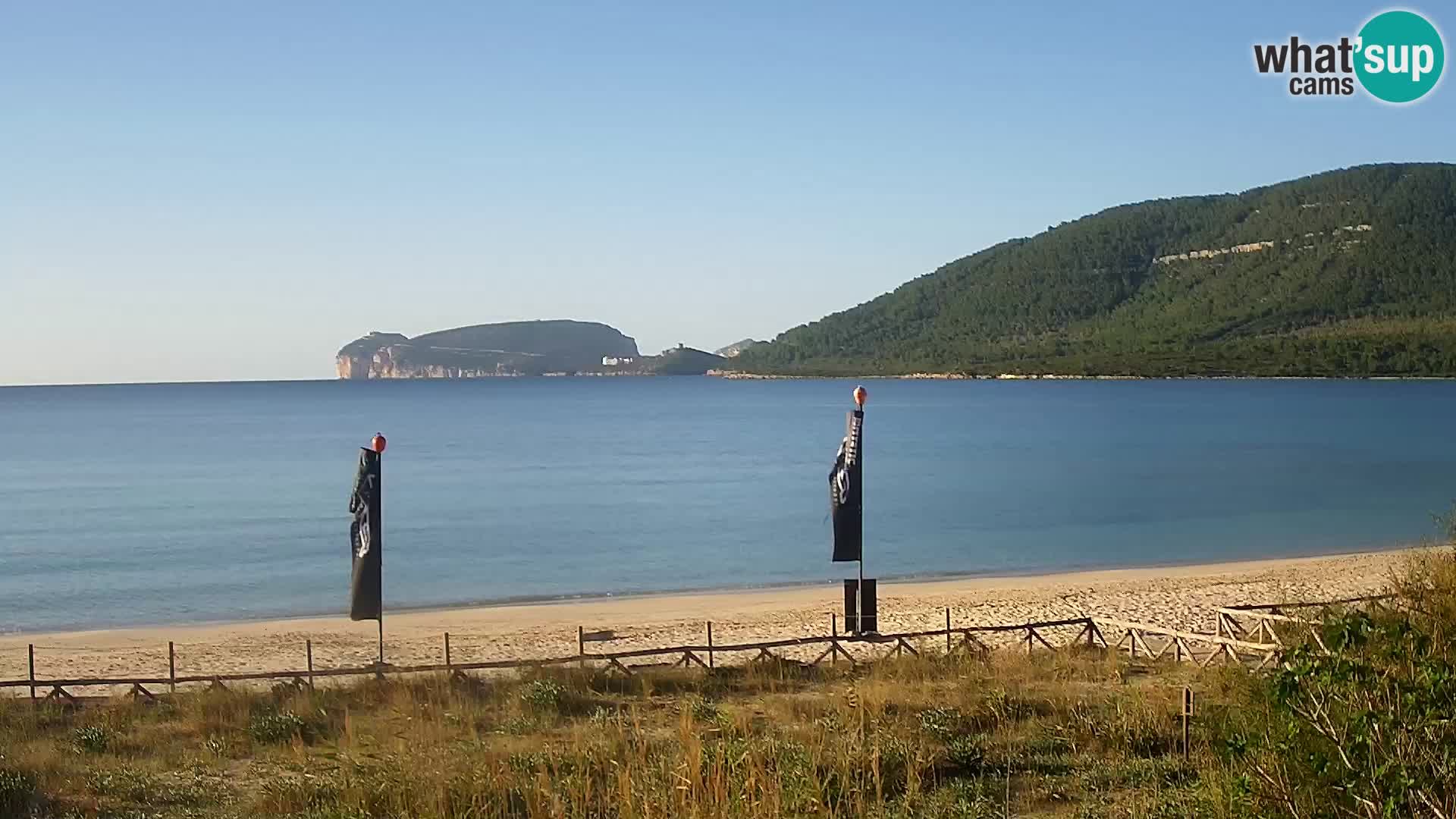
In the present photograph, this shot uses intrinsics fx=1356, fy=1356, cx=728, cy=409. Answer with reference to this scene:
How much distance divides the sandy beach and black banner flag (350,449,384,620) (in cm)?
542

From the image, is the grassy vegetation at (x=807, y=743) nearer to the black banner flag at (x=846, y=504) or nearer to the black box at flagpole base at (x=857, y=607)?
the black banner flag at (x=846, y=504)

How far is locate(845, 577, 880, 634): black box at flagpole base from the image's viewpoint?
19.9 meters

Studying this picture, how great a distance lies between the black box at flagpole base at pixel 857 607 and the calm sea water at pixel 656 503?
15549mm

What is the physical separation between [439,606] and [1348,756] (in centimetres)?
2857

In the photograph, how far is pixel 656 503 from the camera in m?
57.1

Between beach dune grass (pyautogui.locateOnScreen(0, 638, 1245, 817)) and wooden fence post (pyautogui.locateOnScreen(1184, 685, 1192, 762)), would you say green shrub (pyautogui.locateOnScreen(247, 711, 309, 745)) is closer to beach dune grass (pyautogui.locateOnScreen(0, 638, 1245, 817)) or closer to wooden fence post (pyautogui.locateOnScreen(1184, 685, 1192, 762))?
beach dune grass (pyautogui.locateOnScreen(0, 638, 1245, 817))

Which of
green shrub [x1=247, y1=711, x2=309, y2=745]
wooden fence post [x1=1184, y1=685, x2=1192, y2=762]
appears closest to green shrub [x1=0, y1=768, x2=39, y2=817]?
green shrub [x1=247, y1=711, x2=309, y2=745]

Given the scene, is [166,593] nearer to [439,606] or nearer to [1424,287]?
[439,606]

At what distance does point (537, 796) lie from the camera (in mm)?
7734

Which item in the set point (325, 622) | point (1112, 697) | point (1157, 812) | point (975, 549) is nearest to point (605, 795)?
point (1157, 812)

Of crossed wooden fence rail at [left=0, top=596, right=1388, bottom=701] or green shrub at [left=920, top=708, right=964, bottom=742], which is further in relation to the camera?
crossed wooden fence rail at [left=0, top=596, right=1388, bottom=701]

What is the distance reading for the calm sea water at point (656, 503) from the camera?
3728cm

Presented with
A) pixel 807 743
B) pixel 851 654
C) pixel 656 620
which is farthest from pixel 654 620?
pixel 807 743

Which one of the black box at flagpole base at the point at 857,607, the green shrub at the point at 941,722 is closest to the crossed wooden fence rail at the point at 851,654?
the black box at flagpole base at the point at 857,607
